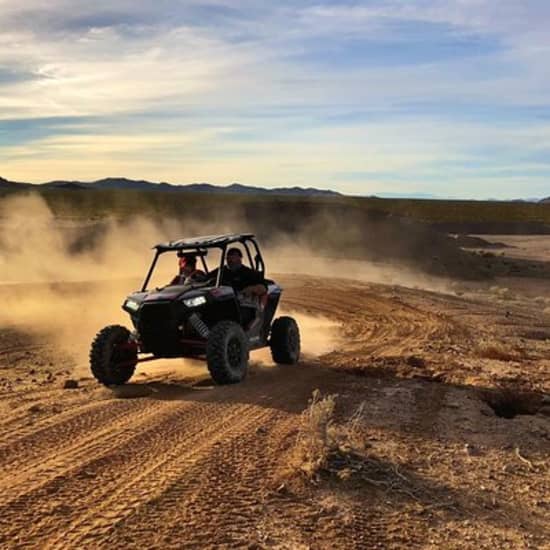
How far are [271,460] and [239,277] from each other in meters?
4.84

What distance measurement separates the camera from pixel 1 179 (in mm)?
193875

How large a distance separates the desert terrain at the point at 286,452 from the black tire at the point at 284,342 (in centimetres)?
38

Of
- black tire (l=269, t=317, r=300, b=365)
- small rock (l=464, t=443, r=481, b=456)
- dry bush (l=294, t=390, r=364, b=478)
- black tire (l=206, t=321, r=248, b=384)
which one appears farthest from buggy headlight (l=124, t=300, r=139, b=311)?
small rock (l=464, t=443, r=481, b=456)

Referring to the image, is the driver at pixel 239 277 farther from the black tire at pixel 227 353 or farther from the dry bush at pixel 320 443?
the dry bush at pixel 320 443

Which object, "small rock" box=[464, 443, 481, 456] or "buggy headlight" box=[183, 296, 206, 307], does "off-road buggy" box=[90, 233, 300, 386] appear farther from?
"small rock" box=[464, 443, 481, 456]

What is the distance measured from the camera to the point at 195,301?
1008 cm

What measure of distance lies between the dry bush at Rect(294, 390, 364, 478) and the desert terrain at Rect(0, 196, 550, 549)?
0.07 ft

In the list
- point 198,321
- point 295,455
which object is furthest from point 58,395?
point 295,455

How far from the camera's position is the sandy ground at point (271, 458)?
205 inches

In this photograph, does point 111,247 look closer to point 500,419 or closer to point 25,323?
point 25,323

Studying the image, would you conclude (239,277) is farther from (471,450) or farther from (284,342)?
(471,450)

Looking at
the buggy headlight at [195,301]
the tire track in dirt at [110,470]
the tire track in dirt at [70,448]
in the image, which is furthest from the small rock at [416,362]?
the tire track in dirt at [70,448]

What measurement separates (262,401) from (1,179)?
200208 millimetres

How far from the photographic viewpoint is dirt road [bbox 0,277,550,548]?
520 centimetres
